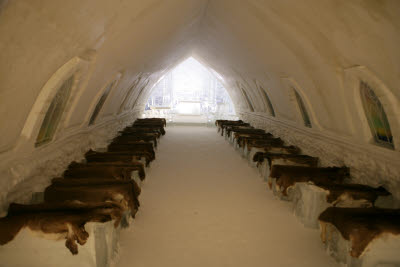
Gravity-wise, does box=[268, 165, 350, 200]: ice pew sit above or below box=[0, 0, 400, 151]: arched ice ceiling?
below

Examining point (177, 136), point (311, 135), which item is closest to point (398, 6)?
point (311, 135)

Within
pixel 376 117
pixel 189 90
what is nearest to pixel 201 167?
pixel 376 117

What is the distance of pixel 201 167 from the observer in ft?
27.0

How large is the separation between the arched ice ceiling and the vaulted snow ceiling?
0.06 feet

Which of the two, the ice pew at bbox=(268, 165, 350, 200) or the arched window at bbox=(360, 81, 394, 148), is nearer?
the arched window at bbox=(360, 81, 394, 148)

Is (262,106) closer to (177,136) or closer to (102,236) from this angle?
(177,136)

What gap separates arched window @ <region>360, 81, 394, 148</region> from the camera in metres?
4.66

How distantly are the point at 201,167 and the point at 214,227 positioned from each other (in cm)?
370

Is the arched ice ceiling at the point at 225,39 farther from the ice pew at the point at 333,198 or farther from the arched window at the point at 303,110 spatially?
the ice pew at the point at 333,198

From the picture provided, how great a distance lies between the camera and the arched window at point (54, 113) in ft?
15.2

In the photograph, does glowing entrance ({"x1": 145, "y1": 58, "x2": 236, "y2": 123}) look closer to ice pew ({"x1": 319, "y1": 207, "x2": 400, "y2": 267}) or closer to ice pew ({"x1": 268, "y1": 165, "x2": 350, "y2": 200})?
ice pew ({"x1": 268, "y1": 165, "x2": 350, "y2": 200})

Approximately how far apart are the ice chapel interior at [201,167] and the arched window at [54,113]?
3cm

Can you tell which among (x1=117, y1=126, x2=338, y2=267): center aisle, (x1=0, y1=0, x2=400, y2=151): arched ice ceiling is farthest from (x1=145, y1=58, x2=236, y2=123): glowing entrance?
(x1=117, y1=126, x2=338, y2=267): center aisle

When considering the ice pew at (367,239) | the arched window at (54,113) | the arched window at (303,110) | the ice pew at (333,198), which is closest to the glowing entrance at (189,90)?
the arched window at (303,110)
